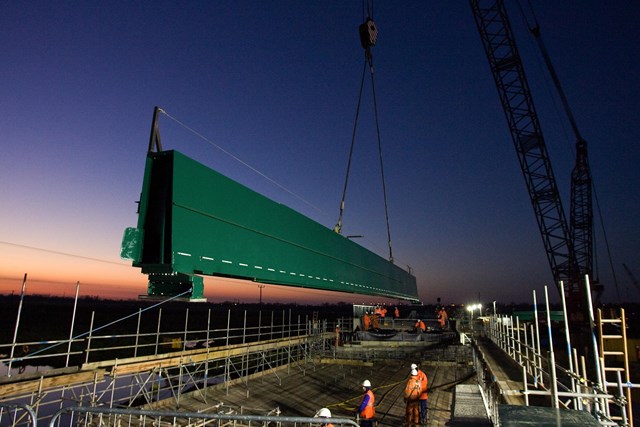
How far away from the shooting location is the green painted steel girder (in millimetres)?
6895

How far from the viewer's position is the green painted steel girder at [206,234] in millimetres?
6895

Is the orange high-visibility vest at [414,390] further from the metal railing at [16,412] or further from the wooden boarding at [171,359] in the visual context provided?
the metal railing at [16,412]

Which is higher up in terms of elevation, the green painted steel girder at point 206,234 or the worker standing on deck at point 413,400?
the green painted steel girder at point 206,234

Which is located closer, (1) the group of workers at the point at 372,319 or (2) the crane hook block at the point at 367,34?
(2) the crane hook block at the point at 367,34

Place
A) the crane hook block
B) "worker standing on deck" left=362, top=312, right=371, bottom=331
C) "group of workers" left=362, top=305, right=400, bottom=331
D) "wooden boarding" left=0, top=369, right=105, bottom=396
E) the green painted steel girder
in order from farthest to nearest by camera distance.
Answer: "group of workers" left=362, top=305, right=400, bottom=331 → "worker standing on deck" left=362, top=312, right=371, bottom=331 → the crane hook block → "wooden boarding" left=0, top=369, right=105, bottom=396 → the green painted steel girder

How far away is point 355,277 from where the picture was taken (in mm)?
15156

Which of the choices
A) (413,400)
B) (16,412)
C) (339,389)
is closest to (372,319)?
(339,389)

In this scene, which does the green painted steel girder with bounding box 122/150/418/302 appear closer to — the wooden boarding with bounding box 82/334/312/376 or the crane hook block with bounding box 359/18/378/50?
the wooden boarding with bounding box 82/334/312/376

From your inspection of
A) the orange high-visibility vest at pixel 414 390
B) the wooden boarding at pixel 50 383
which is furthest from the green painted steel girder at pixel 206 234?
the wooden boarding at pixel 50 383

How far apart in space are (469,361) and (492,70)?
28.3 m

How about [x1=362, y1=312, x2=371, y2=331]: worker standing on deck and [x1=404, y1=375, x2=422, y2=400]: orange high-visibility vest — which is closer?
[x1=404, y1=375, x2=422, y2=400]: orange high-visibility vest

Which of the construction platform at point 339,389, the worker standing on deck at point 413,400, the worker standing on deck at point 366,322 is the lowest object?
the construction platform at point 339,389

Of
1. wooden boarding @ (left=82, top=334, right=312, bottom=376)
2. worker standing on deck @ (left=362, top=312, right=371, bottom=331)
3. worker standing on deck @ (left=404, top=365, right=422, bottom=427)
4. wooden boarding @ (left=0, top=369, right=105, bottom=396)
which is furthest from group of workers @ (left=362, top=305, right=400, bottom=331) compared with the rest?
wooden boarding @ (left=0, top=369, right=105, bottom=396)

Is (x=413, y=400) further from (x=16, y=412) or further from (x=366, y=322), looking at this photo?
(x=366, y=322)
